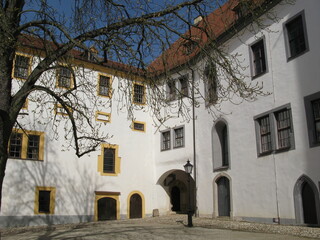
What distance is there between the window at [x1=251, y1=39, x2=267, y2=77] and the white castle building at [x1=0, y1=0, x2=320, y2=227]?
0.05m

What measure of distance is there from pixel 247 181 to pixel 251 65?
5.22m

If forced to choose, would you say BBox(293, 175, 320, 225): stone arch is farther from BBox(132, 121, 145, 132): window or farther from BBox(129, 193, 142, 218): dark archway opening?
BBox(132, 121, 145, 132): window

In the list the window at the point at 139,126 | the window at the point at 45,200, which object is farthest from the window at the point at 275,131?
the window at the point at 45,200

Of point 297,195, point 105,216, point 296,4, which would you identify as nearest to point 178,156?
point 105,216

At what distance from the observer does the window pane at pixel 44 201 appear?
1966 centimetres

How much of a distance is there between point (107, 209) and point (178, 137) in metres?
5.85

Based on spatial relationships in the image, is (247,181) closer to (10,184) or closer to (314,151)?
(314,151)

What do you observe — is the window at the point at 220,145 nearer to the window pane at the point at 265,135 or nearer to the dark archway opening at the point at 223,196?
the dark archway opening at the point at 223,196

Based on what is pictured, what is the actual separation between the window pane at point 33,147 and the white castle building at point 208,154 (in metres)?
0.05

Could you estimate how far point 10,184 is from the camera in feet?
61.1

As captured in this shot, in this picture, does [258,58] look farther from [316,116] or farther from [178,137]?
[178,137]

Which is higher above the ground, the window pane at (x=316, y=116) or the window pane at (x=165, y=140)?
the window pane at (x=165, y=140)

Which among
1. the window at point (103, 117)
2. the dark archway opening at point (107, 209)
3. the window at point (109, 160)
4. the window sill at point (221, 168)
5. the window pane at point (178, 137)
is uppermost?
the window at point (103, 117)

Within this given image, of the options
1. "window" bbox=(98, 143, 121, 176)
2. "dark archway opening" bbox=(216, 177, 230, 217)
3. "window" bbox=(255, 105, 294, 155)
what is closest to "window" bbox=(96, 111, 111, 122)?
"window" bbox=(98, 143, 121, 176)
